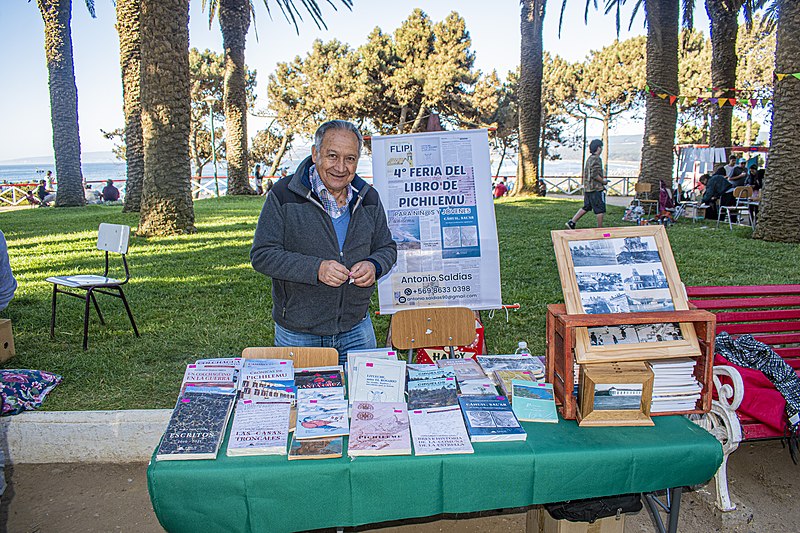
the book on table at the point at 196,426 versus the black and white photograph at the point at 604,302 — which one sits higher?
the black and white photograph at the point at 604,302

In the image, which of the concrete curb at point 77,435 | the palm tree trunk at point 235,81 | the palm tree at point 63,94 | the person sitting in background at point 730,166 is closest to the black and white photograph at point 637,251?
the concrete curb at point 77,435

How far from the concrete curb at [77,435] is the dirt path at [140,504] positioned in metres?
0.07

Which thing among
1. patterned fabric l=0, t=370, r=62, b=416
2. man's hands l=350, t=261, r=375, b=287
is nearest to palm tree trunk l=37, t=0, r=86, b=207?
patterned fabric l=0, t=370, r=62, b=416

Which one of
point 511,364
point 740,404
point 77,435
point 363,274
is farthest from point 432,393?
point 77,435

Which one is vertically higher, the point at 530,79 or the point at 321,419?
the point at 530,79

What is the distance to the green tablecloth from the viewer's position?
178cm

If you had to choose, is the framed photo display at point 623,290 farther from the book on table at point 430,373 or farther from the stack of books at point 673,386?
the book on table at point 430,373

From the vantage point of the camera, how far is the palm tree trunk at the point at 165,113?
938 centimetres

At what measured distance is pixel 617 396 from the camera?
2.06 m

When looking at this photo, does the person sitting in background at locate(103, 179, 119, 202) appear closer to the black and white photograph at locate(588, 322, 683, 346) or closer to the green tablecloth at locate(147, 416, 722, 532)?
the green tablecloth at locate(147, 416, 722, 532)

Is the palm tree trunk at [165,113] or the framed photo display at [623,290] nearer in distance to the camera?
the framed photo display at [623,290]

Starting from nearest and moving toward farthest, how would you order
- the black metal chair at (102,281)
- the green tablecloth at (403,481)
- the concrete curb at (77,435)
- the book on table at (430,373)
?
the green tablecloth at (403,481) → the book on table at (430,373) → the concrete curb at (77,435) → the black metal chair at (102,281)

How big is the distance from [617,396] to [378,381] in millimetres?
923

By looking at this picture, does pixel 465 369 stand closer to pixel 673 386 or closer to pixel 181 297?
pixel 673 386
